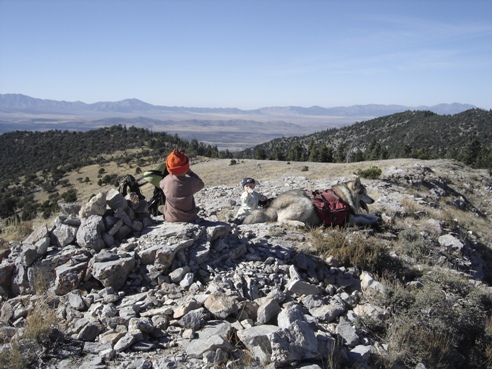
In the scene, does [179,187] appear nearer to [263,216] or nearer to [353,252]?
[263,216]

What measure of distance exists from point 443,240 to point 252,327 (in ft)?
22.3

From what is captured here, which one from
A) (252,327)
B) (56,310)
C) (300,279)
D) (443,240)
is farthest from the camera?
(443,240)

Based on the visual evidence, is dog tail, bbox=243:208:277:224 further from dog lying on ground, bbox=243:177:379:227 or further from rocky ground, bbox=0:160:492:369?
rocky ground, bbox=0:160:492:369

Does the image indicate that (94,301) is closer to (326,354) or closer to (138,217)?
(138,217)

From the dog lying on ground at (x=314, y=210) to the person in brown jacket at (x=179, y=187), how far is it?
206 centimetres

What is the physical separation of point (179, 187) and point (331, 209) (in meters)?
3.73

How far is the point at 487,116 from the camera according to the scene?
8756cm

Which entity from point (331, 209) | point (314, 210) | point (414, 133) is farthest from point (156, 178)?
point (414, 133)

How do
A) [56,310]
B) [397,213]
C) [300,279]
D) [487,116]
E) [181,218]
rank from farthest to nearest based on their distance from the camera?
[487,116] < [397,213] < [181,218] < [300,279] < [56,310]

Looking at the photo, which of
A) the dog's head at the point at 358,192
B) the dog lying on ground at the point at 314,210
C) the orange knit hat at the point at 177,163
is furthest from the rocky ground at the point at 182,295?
the orange knit hat at the point at 177,163

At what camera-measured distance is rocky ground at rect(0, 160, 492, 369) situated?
376cm

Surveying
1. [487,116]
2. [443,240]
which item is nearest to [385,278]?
[443,240]

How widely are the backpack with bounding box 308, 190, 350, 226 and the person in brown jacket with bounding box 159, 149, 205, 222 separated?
3.10 metres

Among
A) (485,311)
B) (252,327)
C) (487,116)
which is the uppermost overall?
(487,116)
